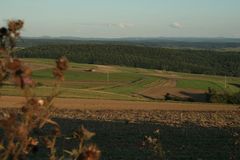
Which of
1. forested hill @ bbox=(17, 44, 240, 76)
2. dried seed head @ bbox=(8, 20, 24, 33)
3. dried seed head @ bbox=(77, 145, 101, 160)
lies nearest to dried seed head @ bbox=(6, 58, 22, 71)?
dried seed head @ bbox=(8, 20, 24, 33)

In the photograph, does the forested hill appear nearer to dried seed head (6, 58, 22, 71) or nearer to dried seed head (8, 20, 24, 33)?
dried seed head (8, 20, 24, 33)

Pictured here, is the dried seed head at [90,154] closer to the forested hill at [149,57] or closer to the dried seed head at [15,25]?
the dried seed head at [15,25]

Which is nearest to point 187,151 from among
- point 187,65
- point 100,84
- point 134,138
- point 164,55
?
point 134,138

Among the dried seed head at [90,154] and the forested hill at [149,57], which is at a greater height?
the dried seed head at [90,154]

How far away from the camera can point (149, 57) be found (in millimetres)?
123500

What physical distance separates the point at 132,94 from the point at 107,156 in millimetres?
46363

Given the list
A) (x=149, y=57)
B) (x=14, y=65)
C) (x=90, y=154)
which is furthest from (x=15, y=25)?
(x=149, y=57)

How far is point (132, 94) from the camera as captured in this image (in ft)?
196

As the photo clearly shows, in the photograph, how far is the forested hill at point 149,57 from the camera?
11331 centimetres

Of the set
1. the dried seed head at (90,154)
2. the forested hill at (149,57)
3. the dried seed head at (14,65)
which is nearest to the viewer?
the dried seed head at (14,65)

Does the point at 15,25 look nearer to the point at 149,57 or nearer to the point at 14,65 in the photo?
the point at 14,65

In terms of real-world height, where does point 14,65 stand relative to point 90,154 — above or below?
above

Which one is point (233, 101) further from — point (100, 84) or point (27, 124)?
point (27, 124)

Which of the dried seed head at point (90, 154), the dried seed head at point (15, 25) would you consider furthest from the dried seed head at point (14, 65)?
the dried seed head at point (90, 154)
